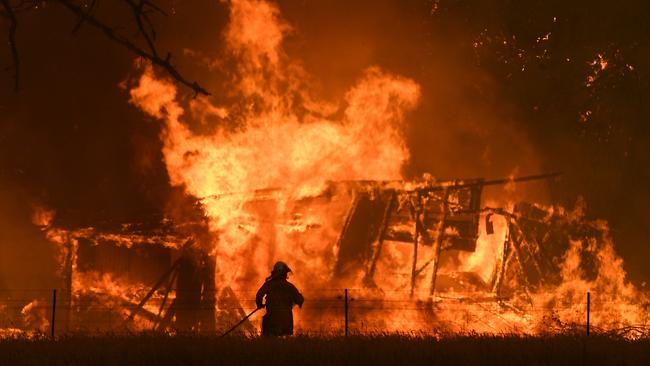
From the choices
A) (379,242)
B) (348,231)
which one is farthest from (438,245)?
(348,231)

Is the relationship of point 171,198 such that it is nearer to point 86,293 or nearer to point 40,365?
point 86,293

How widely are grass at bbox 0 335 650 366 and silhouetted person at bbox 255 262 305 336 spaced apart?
195 cm

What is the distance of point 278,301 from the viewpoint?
1175 centimetres

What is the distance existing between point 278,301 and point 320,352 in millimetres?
3295

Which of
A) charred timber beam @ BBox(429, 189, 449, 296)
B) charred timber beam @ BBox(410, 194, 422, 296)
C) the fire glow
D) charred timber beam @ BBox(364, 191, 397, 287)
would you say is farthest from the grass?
charred timber beam @ BBox(364, 191, 397, 287)

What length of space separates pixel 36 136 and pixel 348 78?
8.81m

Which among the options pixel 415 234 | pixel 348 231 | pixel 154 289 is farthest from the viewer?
pixel 348 231

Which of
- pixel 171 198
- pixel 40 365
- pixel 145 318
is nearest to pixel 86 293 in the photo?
pixel 145 318

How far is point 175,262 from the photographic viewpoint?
57.8 feet

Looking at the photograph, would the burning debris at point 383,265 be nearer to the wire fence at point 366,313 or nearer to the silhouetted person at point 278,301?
the wire fence at point 366,313

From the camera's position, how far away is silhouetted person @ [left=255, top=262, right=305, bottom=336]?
11.7 meters

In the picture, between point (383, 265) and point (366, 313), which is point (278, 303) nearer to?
point (366, 313)

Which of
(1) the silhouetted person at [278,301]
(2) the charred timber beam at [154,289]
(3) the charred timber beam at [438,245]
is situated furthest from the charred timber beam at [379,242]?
(1) the silhouetted person at [278,301]

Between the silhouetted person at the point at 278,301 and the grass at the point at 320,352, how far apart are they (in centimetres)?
195
